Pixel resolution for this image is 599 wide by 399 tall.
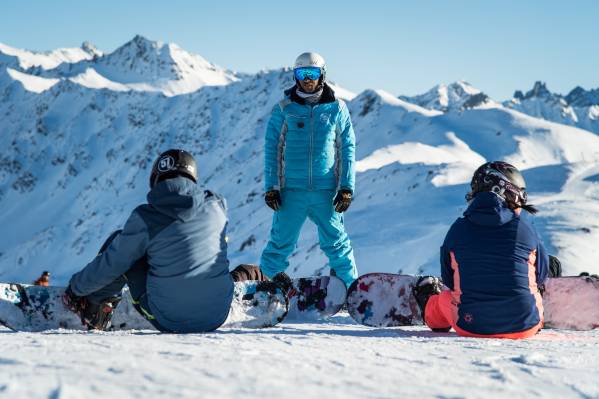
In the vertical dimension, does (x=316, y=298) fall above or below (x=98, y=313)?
above

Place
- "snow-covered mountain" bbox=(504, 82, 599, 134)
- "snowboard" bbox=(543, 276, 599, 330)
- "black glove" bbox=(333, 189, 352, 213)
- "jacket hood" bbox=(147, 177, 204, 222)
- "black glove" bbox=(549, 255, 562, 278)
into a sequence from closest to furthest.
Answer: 1. "jacket hood" bbox=(147, 177, 204, 222)
2. "snowboard" bbox=(543, 276, 599, 330)
3. "black glove" bbox=(549, 255, 562, 278)
4. "black glove" bbox=(333, 189, 352, 213)
5. "snow-covered mountain" bbox=(504, 82, 599, 134)

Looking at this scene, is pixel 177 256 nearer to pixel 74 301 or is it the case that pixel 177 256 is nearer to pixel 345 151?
pixel 74 301

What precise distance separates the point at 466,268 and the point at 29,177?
336ft

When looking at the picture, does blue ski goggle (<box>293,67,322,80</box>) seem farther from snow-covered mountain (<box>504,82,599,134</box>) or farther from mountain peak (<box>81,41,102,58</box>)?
mountain peak (<box>81,41,102,58</box>)

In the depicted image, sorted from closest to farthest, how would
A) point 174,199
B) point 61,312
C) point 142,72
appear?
point 174,199 < point 61,312 < point 142,72

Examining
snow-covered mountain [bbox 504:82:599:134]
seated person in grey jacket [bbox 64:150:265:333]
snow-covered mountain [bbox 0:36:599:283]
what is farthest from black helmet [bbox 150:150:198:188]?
snow-covered mountain [bbox 504:82:599:134]

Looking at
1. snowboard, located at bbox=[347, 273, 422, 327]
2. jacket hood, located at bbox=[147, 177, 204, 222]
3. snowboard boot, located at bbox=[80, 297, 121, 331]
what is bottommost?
snowboard boot, located at bbox=[80, 297, 121, 331]

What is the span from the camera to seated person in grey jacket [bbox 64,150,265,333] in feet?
13.2

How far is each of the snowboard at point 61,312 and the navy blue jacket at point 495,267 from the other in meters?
1.62

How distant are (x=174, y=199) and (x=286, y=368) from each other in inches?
64.1

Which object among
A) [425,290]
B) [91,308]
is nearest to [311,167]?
[425,290]

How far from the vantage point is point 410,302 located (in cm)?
536

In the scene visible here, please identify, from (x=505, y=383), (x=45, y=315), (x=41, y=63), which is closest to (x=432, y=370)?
(x=505, y=383)

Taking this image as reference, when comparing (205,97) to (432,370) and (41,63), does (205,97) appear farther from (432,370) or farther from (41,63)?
(41,63)
